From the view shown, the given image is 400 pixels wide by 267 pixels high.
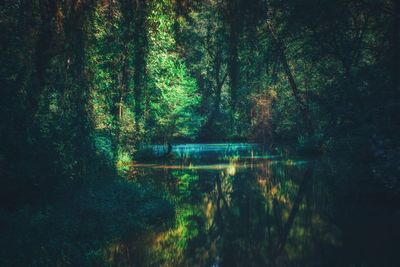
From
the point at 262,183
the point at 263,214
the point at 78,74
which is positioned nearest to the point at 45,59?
the point at 78,74

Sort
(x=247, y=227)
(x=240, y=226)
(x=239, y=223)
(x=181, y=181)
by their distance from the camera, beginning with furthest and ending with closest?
1. (x=181, y=181)
2. (x=239, y=223)
3. (x=240, y=226)
4. (x=247, y=227)

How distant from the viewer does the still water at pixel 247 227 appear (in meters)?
9.16

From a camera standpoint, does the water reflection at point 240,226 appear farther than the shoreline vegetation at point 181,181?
Yes

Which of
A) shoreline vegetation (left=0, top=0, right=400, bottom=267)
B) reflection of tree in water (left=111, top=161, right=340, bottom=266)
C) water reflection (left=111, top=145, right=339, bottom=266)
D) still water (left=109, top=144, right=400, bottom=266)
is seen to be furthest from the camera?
reflection of tree in water (left=111, top=161, right=340, bottom=266)

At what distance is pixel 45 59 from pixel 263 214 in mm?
9607

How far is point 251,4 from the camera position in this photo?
5668 mm

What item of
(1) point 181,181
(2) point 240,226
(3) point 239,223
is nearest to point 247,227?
(2) point 240,226

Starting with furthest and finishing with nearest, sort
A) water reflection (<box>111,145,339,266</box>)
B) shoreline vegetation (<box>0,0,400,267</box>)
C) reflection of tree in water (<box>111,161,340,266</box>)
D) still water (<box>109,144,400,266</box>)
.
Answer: reflection of tree in water (<box>111,161,340,266</box>) < water reflection (<box>111,145,339,266</box>) < still water (<box>109,144,400,266</box>) < shoreline vegetation (<box>0,0,400,267</box>)

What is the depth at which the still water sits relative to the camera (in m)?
9.16

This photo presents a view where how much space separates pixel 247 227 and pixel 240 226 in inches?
9.6

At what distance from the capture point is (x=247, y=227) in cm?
1220

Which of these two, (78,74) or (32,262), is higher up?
(78,74)

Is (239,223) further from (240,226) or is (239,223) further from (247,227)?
(247,227)

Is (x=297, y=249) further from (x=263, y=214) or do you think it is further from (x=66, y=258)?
(x=66, y=258)
